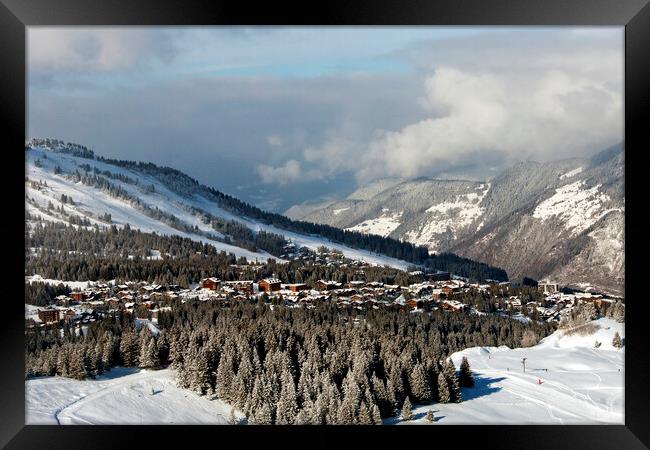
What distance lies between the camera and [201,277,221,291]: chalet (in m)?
34.9

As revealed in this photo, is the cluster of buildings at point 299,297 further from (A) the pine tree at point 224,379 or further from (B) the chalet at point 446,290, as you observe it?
(A) the pine tree at point 224,379

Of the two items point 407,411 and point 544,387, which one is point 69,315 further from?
point 544,387

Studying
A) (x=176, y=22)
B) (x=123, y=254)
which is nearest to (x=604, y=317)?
(x=176, y=22)

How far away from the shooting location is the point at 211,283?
35406 millimetres

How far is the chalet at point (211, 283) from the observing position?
34.9 metres

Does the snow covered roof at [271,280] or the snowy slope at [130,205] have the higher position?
the snowy slope at [130,205]

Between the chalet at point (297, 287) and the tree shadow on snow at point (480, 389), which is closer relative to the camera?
the tree shadow on snow at point (480, 389)

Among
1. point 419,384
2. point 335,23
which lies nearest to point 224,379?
point 419,384

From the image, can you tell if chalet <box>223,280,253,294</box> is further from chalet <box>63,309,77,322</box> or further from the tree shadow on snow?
the tree shadow on snow

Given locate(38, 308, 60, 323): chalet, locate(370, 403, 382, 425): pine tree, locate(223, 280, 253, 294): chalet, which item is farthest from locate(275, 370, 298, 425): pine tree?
locate(223, 280, 253, 294): chalet

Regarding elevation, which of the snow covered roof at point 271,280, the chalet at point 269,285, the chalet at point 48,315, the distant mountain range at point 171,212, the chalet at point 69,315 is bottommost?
the chalet at point 69,315

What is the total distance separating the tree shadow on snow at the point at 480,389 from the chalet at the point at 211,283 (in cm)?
2118

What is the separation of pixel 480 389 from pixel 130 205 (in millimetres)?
50467

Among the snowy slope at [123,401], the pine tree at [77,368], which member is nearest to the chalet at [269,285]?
the pine tree at [77,368]
